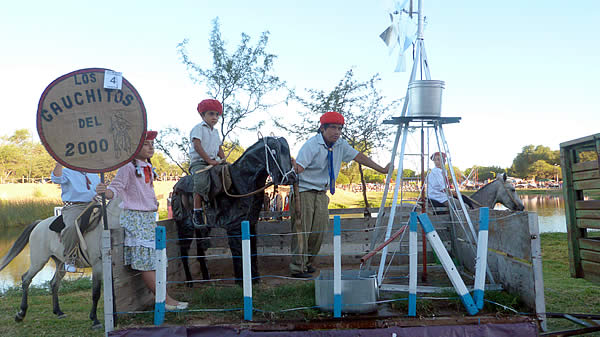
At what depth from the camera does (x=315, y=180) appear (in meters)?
5.59

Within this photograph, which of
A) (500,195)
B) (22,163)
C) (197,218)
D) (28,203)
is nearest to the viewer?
(197,218)

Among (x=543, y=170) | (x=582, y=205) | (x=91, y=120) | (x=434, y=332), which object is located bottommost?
(x=434, y=332)

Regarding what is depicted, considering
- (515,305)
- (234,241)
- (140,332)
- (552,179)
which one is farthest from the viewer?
(552,179)

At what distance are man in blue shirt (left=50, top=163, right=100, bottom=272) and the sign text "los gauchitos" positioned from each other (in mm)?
2102

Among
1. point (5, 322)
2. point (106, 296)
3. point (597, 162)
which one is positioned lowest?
point (5, 322)

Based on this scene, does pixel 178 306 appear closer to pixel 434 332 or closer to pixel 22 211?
pixel 434 332

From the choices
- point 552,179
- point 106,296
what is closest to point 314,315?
point 106,296

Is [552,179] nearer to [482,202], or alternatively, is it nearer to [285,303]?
[482,202]

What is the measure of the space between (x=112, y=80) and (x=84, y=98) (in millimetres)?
296

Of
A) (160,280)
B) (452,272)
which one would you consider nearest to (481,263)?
(452,272)

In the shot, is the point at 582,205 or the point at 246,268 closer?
the point at 246,268

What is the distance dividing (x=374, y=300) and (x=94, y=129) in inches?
115

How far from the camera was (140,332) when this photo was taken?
11.3 feet

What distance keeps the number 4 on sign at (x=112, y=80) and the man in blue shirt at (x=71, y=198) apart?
7.62 feet
